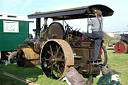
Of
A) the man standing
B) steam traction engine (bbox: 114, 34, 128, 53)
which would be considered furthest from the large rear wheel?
steam traction engine (bbox: 114, 34, 128, 53)

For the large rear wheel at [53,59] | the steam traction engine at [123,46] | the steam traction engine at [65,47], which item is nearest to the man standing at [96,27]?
the steam traction engine at [65,47]

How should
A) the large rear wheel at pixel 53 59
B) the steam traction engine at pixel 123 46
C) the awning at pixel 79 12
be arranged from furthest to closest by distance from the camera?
the steam traction engine at pixel 123 46, the large rear wheel at pixel 53 59, the awning at pixel 79 12

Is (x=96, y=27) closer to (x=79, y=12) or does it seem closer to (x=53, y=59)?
(x=79, y=12)

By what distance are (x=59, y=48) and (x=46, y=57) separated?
82cm

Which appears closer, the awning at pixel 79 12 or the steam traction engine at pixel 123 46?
the awning at pixel 79 12

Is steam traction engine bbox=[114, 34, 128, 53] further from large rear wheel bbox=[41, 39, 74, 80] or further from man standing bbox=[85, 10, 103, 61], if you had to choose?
man standing bbox=[85, 10, 103, 61]

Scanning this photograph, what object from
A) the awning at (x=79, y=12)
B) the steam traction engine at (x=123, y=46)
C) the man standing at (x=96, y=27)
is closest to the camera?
the awning at (x=79, y=12)

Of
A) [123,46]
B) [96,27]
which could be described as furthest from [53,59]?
[123,46]

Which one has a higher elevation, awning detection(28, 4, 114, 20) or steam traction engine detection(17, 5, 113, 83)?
awning detection(28, 4, 114, 20)

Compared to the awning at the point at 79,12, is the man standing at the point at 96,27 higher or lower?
lower

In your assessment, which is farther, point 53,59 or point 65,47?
point 53,59

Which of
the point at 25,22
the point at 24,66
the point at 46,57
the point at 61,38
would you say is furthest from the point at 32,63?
the point at 25,22

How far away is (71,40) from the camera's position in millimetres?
5809

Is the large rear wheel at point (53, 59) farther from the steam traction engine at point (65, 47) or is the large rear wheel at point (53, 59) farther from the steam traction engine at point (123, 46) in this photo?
the steam traction engine at point (123, 46)
